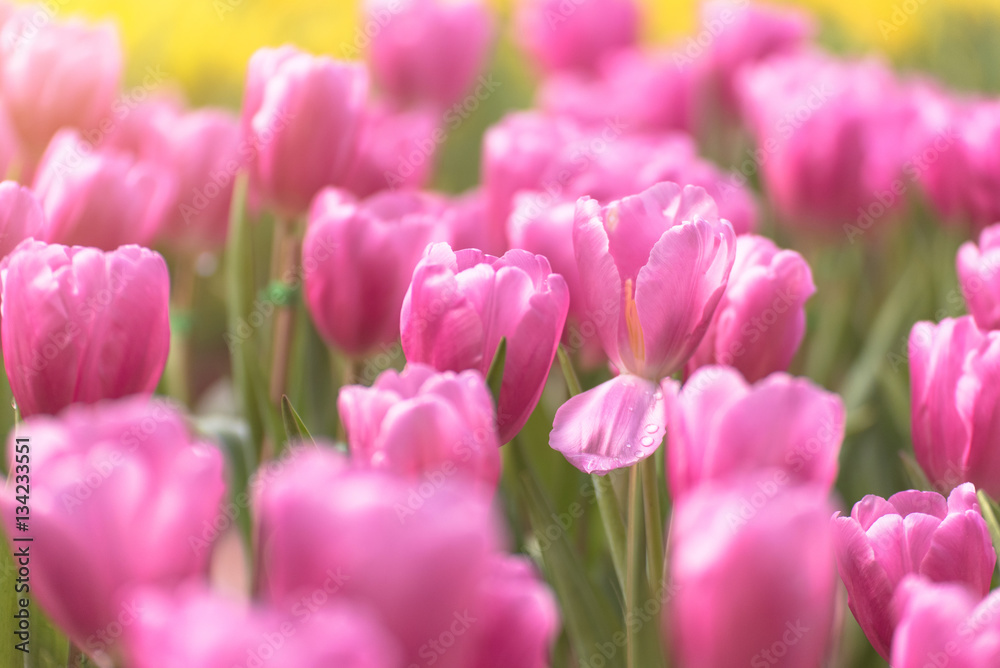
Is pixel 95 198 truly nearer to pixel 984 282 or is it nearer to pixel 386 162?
pixel 386 162

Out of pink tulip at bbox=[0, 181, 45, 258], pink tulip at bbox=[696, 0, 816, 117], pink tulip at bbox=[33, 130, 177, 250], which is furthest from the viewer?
pink tulip at bbox=[696, 0, 816, 117]

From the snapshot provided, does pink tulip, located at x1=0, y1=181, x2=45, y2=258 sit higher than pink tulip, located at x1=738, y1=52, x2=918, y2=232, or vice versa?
pink tulip, located at x1=0, y1=181, x2=45, y2=258

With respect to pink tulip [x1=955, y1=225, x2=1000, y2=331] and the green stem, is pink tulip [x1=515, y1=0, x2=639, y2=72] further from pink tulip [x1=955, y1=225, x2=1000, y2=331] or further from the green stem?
the green stem

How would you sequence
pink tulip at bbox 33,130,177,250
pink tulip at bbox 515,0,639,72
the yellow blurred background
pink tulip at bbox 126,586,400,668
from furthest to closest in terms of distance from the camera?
the yellow blurred background < pink tulip at bbox 515,0,639,72 < pink tulip at bbox 33,130,177,250 < pink tulip at bbox 126,586,400,668

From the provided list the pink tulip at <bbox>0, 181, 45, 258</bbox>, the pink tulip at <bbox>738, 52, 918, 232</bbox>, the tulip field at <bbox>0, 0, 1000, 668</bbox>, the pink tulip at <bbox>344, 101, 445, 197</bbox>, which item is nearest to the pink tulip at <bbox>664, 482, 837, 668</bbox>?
the tulip field at <bbox>0, 0, 1000, 668</bbox>

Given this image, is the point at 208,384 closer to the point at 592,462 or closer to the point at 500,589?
the point at 592,462

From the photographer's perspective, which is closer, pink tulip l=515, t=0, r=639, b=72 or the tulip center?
→ the tulip center

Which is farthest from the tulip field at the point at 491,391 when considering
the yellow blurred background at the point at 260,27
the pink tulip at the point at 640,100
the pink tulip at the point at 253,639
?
the yellow blurred background at the point at 260,27
